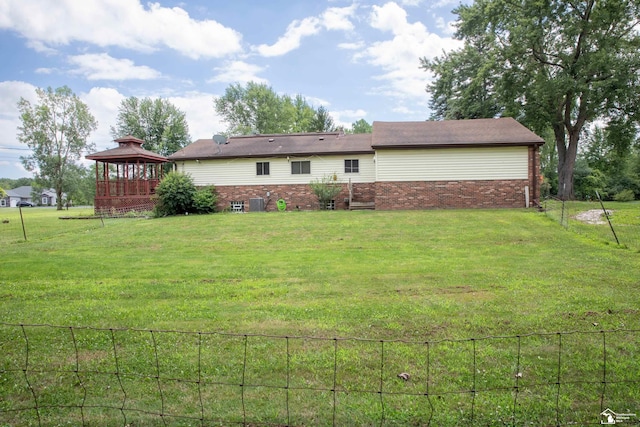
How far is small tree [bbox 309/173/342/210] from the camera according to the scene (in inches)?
771

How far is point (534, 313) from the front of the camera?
4.93 meters

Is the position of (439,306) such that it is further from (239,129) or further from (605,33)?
(239,129)

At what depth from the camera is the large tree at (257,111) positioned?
4922cm

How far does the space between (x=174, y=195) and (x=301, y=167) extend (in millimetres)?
6704

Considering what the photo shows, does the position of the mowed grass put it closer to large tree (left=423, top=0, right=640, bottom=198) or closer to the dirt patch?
the dirt patch

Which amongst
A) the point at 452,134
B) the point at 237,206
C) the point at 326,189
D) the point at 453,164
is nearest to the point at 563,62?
the point at 452,134

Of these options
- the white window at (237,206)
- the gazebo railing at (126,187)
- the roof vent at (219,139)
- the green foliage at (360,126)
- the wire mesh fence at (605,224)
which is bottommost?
the wire mesh fence at (605,224)

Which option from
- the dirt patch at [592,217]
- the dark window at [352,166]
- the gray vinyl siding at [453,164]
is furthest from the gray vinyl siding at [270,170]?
the dirt patch at [592,217]

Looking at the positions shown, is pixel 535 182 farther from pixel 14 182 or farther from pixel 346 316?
pixel 14 182

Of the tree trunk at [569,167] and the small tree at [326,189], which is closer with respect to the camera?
the small tree at [326,189]

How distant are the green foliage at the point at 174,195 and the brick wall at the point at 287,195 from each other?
8.68 feet

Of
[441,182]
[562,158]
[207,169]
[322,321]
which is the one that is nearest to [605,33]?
[562,158]

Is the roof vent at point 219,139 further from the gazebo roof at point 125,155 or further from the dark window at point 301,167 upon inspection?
the dark window at point 301,167

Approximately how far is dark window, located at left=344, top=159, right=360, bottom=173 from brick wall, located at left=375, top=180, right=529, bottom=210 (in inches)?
112
